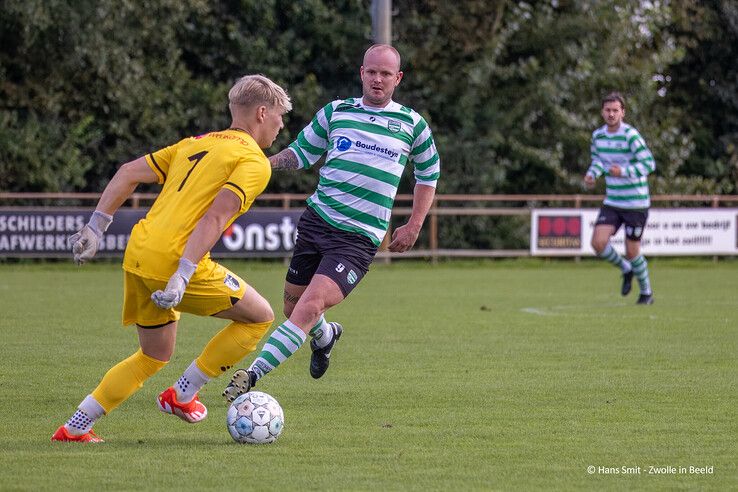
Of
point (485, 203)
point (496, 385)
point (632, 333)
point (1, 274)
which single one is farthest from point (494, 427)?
point (485, 203)

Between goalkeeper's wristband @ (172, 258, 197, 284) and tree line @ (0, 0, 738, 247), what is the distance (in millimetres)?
19860

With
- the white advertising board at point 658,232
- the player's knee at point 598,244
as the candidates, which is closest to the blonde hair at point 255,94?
the player's knee at point 598,244

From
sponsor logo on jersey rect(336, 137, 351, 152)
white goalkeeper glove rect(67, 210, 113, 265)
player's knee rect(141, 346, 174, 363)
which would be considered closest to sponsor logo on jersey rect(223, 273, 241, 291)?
player's knee rect(141, 346, 174, 363)

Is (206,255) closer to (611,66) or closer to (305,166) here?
(305,166)

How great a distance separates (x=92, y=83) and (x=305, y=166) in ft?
59.8

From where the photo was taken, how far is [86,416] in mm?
6266

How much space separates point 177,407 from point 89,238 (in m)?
1.15

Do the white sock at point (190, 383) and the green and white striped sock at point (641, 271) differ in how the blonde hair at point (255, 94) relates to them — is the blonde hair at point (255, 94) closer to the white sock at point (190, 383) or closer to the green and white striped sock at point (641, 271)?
the white sock at point (190, 383)

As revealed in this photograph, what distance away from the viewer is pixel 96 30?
2383cm

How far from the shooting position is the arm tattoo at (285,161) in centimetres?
764

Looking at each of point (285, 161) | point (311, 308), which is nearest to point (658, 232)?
point (285, 161)

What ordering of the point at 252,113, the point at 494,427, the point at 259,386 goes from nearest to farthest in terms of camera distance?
the point at 252,113, the point at 494,427, the point at 259,386

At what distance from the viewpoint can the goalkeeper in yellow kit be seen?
5945mm

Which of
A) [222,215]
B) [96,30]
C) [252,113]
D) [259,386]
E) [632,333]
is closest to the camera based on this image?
[222,215]
